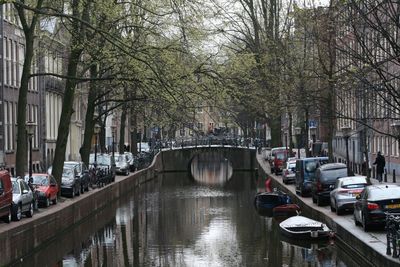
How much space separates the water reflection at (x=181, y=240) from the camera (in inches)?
1074

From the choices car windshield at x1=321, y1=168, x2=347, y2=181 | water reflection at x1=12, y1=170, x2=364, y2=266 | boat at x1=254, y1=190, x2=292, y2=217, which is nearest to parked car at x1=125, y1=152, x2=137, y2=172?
water reflection at x1=12, y1=170, x2=364, y2=266

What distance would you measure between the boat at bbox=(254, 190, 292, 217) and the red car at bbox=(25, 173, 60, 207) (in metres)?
10.9

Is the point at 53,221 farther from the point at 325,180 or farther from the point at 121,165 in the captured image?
the point at 121,165

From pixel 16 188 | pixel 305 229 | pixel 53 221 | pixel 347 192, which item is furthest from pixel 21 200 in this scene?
pixel 347 192

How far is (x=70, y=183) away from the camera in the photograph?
41438mm

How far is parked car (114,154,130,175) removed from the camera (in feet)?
217

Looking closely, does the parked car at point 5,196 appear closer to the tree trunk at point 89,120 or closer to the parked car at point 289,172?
the tree trunk at point 89,120

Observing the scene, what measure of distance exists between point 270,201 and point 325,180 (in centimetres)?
765

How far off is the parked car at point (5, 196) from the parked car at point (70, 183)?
1364 cm

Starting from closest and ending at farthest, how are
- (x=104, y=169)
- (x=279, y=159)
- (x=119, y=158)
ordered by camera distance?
1. (x=104, y=169)
2. (x=279, y=159)
3. (x=119, y=158)

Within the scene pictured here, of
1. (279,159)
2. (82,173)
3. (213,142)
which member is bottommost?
(82,173)

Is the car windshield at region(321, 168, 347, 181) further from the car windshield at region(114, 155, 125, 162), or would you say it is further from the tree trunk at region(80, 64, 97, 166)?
the car windshield at region(114, 155, 125, 162)

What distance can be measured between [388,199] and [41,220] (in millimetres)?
11103

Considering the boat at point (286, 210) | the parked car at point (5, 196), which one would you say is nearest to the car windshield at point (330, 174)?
the boat at point (286, 210)
